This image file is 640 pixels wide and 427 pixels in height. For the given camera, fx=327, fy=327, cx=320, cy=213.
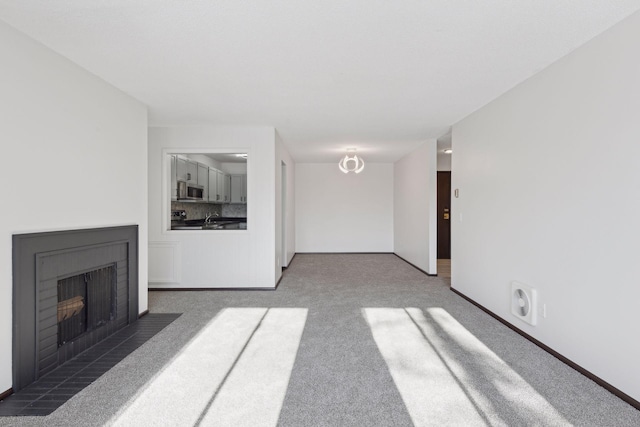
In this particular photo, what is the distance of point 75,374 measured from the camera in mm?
2402

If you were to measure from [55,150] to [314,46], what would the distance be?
6.93ft

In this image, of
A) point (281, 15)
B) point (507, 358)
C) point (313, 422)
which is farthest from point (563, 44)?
point (313, 422)

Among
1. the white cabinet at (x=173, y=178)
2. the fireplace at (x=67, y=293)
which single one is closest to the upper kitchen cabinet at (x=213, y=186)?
the white cabinet at (x=173, y=178)

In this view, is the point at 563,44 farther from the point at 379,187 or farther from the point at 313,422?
the point at 379,187

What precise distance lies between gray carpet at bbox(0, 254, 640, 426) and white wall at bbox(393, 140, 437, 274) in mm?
1970

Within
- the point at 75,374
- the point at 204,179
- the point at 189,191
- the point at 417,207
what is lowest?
the point at 75,374

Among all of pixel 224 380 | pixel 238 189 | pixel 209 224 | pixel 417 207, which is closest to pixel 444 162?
pixel 417 207

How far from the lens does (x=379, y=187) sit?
28.4ft

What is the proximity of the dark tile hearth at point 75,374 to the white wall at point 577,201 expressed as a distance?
353 cm

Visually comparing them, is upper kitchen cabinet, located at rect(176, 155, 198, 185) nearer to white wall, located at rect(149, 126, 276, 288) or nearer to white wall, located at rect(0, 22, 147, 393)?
white wall, located at rect(149, 126, 276, 288)

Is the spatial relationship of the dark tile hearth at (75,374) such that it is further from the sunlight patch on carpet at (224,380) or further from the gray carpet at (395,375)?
the sunlight patch on carpet at (224,380)

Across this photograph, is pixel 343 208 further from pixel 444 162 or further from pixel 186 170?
pixel 186 170

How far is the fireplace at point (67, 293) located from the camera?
222 centimetres

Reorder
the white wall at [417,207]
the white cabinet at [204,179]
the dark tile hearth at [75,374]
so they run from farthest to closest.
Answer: the white cabinet at [204,179] < the white wall at [417,207] < the dark tile hearth at [75,374]
